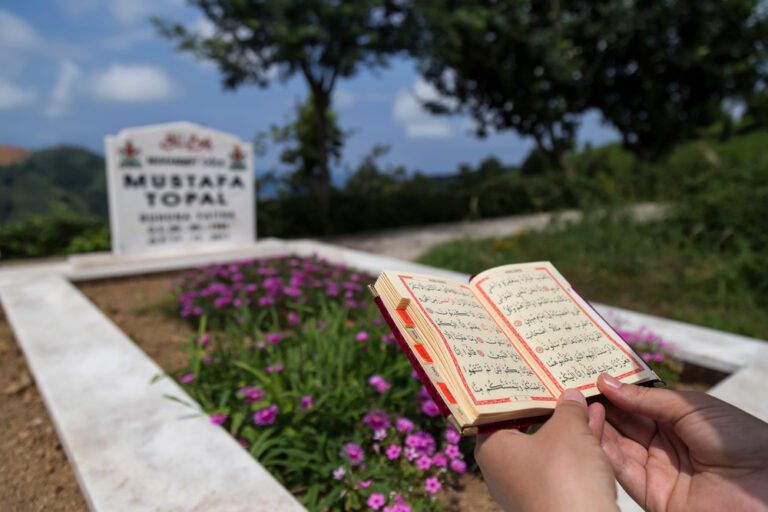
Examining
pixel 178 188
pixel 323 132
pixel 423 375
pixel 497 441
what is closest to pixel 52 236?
pixel 178 188

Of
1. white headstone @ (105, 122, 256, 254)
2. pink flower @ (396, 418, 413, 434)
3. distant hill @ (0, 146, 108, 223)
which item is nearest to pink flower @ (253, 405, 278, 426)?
pink flower @ (396, 418, 413, 434)

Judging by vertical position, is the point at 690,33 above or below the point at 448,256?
above

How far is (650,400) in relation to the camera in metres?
1.08

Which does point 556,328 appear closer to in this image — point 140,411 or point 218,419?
point 218,419

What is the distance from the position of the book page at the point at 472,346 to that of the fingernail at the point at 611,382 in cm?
14

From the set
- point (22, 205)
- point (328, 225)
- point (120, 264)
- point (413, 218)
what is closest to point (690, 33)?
point (413, 218)

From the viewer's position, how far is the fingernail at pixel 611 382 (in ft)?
3.56

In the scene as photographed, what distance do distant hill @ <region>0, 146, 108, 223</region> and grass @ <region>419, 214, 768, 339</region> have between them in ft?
46.0

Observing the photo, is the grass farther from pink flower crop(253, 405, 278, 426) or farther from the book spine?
the book spine

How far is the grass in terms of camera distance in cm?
370

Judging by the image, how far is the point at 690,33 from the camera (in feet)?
41.8

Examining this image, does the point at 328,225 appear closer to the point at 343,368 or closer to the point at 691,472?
the point at 343,368

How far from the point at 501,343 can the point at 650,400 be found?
32 centimetres

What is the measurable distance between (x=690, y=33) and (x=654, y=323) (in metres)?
12.7
